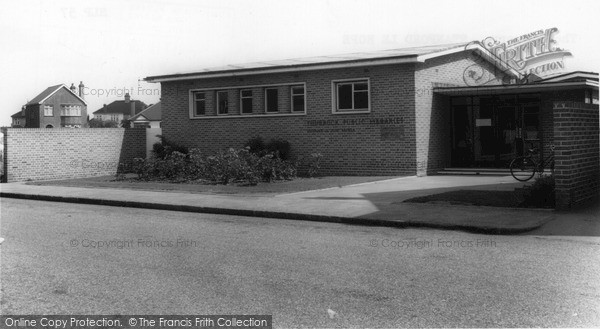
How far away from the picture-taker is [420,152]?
68.2ft

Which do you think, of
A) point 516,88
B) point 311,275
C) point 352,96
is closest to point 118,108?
point 352,96

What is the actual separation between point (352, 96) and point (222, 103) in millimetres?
5871

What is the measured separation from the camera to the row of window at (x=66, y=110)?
8725cm

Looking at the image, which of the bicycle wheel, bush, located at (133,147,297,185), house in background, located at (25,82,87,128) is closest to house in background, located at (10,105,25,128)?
house in background, located at (25,82,87,128)

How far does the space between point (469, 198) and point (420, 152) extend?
296 inches

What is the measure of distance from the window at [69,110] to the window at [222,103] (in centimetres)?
7024

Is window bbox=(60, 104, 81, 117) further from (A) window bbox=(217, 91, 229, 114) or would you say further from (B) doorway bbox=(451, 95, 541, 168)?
(B) doorway bbox=(451, 95, 541, 168)

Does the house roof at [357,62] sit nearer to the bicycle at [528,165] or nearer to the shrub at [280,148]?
the shrub at [280,148]

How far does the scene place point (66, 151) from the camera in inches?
969

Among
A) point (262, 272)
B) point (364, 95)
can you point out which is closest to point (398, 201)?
point (262, 272)

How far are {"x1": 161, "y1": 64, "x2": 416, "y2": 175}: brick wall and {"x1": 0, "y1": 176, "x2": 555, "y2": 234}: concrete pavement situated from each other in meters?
1.61

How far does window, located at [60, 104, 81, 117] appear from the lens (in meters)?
89.0

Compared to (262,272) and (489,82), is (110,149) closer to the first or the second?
(489,82)
